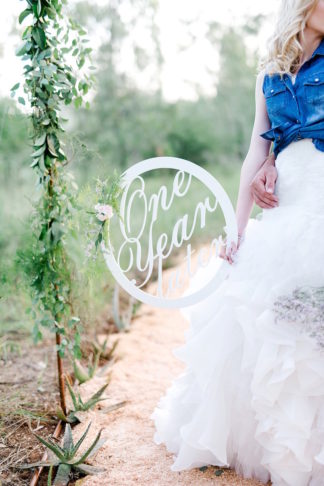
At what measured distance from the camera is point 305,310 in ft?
6.31

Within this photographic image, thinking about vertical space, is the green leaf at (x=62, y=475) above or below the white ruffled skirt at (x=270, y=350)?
below

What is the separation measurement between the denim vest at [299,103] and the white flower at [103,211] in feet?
2.60

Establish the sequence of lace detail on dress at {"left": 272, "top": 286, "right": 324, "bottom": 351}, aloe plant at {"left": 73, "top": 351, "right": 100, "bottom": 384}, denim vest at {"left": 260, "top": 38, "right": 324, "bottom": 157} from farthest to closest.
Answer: aloe plant at {"left": 73, "top": 351, "right": 100, "bottom": 384}, denim vest at {"left": 260, "top": 38, "right": 324, "bottom": 157}, lace detail on dress at {"left": 272, "top": 286, "right": 324, "bottom": 351}

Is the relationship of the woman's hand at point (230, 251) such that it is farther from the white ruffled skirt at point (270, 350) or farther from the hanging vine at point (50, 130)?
the hanging vine at point (50, 130)

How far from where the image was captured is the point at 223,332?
7.17 feet

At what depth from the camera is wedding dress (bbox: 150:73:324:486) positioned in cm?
196

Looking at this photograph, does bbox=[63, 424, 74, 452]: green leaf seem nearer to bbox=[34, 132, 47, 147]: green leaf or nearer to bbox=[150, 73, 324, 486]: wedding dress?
bbox=[150, 73, 324, 486]: wedding dress

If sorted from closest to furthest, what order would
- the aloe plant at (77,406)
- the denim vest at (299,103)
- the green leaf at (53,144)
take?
the denim vest at (299,103)
the green leaf at (53,144)
the aloe plant at (77,406)

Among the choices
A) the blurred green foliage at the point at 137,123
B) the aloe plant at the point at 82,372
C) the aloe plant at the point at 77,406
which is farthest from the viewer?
the blurred green foliage at the point at 137,123

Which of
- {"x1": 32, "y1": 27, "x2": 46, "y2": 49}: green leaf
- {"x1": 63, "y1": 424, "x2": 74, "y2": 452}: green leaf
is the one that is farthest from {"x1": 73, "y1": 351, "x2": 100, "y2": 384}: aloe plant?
{"x1": 32, "y1": 27, "x2": 46, "y2": 49}: green leaf

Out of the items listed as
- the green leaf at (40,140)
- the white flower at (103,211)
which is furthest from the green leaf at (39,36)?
the white flower at (103,211)

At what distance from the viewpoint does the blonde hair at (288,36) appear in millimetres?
2131

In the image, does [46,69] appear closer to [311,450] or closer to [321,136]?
[321,136]

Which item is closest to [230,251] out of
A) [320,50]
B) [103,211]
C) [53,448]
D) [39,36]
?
[103,211]
